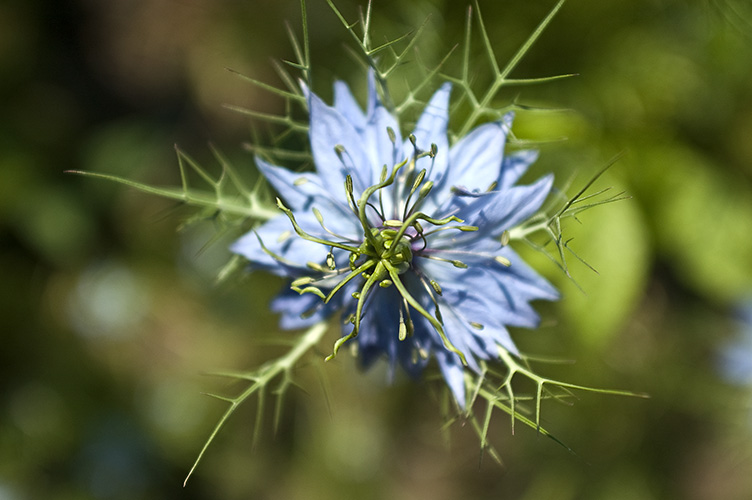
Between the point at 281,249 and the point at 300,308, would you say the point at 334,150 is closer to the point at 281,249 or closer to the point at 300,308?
the point at 281,249

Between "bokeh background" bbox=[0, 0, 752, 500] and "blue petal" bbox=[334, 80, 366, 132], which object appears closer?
"blue petal" bbox=[334, 80, 366, 132]

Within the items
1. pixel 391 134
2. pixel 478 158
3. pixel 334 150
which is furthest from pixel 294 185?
pixel 478 158

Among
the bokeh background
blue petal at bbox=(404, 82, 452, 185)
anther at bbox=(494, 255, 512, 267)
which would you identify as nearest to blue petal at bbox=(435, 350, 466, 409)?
anther at bbox=(494, 255, 512, 267)

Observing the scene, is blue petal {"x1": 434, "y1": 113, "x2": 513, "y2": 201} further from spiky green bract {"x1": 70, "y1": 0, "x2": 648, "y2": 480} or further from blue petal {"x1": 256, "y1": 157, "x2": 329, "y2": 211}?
blue petal {"x1": 256, "y1": 157, "x2": 329, "y2": 211}

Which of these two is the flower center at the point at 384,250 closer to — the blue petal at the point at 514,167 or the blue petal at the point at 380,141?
the blue petal at the point at 380,141

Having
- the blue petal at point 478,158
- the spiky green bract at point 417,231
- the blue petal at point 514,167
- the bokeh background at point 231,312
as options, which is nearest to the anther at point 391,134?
the spiky green bract at point 417,231

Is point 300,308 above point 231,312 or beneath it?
above
